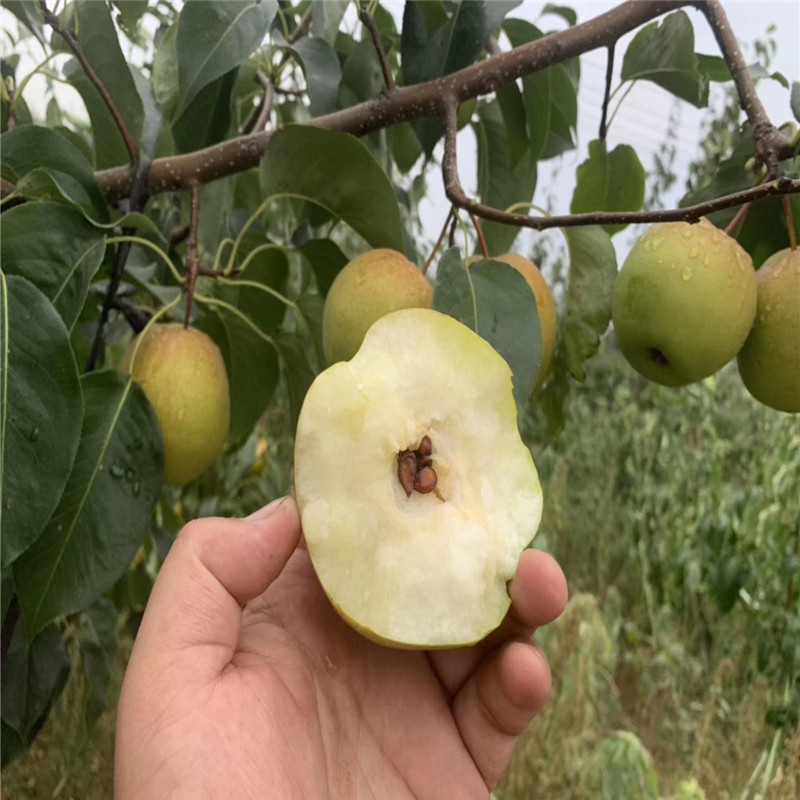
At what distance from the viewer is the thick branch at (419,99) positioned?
2.18ft

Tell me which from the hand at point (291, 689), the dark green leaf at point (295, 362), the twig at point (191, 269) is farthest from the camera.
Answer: the dark green leaf at point (295, 362)

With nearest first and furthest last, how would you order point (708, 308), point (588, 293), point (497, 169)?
point (708, 308) < point (588, 293) < point (497, 169)

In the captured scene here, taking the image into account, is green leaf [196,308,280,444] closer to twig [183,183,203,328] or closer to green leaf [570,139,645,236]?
twig [183,183,203,328]

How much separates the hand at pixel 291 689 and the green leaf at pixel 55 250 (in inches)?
8.4

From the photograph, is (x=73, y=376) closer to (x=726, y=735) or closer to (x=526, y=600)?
(x=526, y=600)

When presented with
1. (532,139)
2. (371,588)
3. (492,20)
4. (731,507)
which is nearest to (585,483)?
(731,507)

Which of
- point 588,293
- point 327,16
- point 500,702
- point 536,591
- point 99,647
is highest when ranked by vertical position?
point 327,16

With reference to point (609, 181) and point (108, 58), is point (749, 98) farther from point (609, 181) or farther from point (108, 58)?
point (108, 58)

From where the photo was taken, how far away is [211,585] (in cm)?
45

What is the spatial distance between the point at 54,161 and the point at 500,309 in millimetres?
358

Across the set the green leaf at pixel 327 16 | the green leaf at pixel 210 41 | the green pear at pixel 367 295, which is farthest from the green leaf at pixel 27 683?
the green leaf at pixel 327 16

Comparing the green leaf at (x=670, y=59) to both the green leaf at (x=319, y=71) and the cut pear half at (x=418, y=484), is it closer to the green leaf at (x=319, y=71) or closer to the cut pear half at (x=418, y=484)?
the green leaf at (x=319, y=71)

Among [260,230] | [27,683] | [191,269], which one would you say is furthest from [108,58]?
[27,683]

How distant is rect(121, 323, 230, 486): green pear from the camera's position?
2.04 ft
